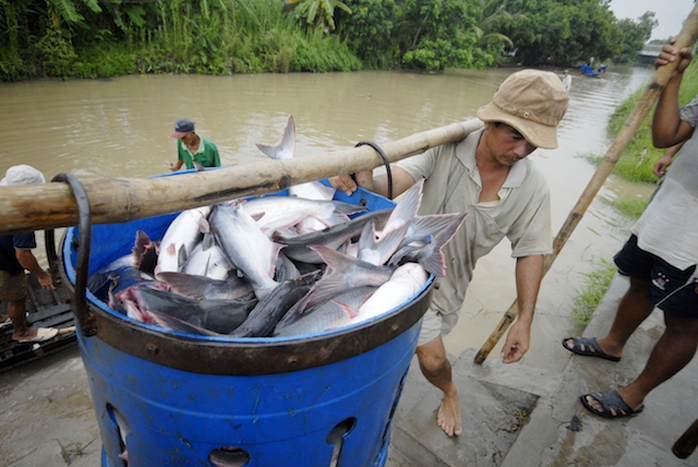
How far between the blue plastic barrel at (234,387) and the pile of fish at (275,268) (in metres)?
0.12

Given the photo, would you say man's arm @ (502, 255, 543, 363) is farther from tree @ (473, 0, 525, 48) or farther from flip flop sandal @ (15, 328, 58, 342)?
tree @ (473, 0, 525, 48)

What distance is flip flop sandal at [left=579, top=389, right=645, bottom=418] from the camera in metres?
2.44

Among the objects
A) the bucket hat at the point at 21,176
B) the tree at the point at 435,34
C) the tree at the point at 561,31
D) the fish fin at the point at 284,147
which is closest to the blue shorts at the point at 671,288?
the fish fin at the point at 284,147

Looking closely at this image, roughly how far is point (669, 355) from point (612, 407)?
1.55 ft

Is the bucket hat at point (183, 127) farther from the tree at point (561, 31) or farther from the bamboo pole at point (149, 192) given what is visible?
the tree at point (561, 31)

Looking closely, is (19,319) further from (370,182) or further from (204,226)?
(370,182)

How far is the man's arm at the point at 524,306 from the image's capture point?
2.15 meters

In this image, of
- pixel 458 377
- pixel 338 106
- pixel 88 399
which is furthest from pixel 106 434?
pixel 338 106

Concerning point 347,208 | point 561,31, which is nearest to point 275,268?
point 347,208

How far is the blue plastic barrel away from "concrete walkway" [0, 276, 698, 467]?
123 cm

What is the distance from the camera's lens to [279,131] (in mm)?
10109

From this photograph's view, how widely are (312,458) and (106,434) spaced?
2.28ft

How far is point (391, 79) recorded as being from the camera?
21.5m

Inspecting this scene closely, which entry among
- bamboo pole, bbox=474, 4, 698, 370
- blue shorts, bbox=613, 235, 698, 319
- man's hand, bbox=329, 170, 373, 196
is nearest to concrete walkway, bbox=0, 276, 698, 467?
bamboo pole, bbox=474, 4, 698, 370
